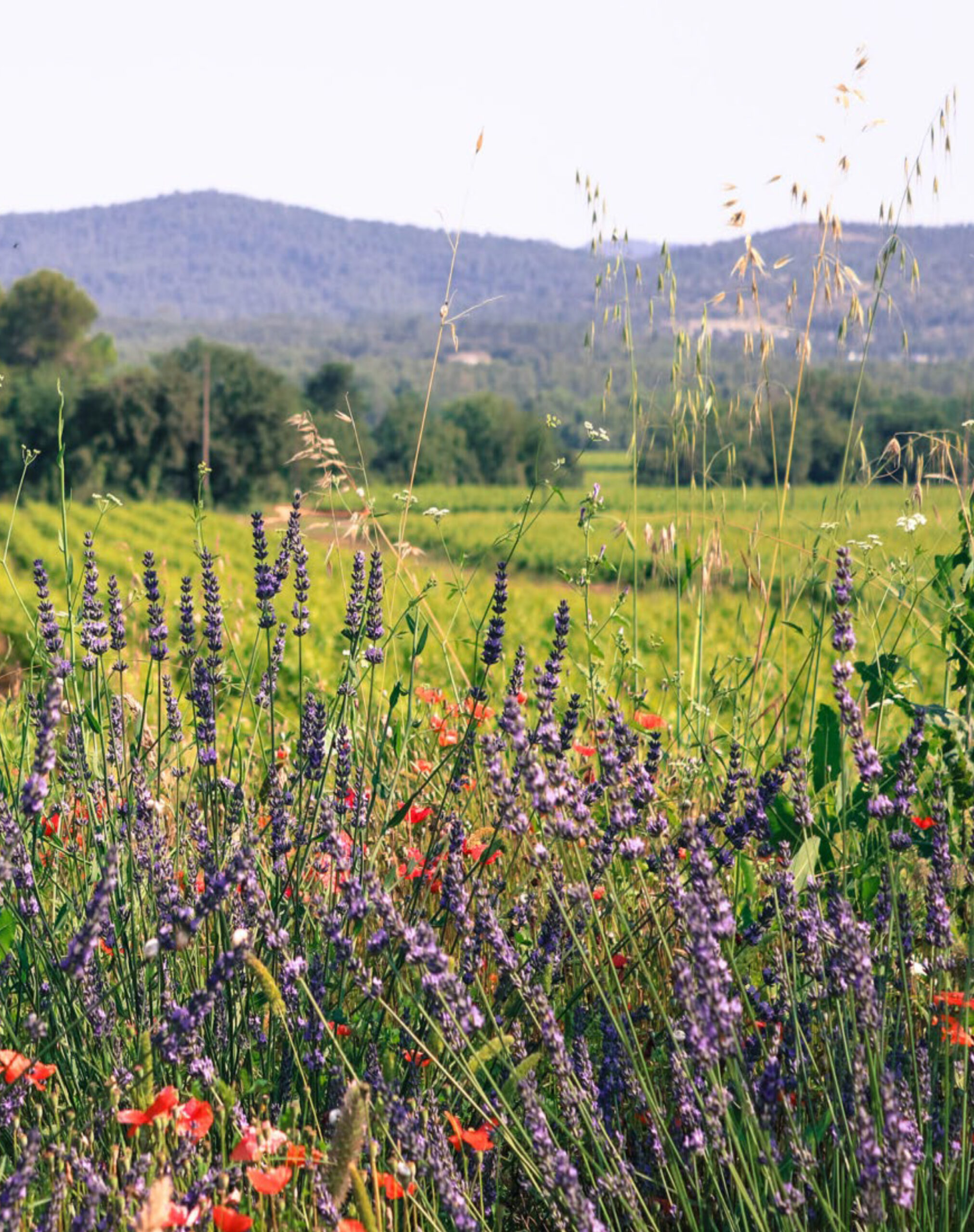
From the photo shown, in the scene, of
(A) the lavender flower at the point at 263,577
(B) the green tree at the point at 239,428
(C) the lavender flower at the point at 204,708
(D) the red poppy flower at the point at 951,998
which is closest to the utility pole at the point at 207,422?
(A) the lavender flower at the point at 263,577

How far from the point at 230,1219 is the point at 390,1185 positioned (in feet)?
0.68

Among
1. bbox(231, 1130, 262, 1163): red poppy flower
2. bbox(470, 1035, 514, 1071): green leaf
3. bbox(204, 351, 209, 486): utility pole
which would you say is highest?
bbox(204, 351, 209, 486): utility pole

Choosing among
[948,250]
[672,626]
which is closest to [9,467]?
[672,626]

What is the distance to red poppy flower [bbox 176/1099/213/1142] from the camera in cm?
134

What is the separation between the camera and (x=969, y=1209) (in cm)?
134

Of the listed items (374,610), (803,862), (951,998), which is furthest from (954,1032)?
(374,610)

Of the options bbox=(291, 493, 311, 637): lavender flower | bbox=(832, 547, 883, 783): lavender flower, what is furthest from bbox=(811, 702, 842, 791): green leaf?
bbox=(291, 493, 311, 637): lavender flower

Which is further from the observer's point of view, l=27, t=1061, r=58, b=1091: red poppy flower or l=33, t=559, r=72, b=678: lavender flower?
l=33, t=559, r=72, b=678: lavender flower

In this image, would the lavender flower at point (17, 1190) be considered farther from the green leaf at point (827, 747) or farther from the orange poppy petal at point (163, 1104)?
the green leaf at point (827, 747)

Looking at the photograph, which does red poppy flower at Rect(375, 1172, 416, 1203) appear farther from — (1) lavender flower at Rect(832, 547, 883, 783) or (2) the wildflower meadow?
(1) lavender flower at Rect(832, 547, 883, 783)

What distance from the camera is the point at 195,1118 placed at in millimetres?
A: 1364

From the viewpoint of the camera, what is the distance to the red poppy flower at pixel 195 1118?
134cm

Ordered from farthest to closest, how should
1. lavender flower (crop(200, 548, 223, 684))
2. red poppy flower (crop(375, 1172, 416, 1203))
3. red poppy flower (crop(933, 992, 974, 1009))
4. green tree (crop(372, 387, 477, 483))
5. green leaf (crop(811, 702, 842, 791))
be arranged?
green tree (crop(372, 387, 477, 483)) < green leaf (crop(811, 702, 842, 791)) < lavender flower (crop(200, 548, 223, 684)) < red poppy flower (crop(933, 992, 974, 1009)) < red poppy flower (crop(375, 1172, 416, 1203))

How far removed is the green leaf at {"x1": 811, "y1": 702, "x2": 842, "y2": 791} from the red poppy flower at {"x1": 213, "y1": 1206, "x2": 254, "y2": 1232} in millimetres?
1643
